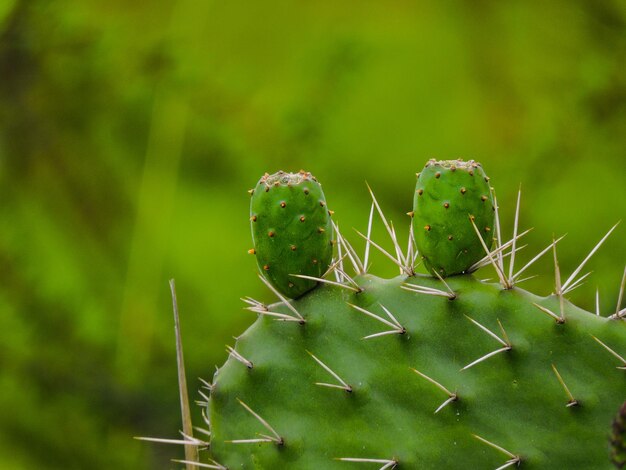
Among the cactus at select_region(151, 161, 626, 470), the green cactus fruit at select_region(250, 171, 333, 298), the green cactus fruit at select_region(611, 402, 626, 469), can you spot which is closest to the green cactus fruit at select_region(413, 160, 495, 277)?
the cactus at select_region(151, 161, 626, 470)

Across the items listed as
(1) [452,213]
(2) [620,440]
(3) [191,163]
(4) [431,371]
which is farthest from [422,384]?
(3) [191,163]

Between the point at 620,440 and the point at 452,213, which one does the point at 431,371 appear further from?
the point at 620,440

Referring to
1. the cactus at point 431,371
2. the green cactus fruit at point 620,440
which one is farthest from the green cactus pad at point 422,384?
the green cactus fruit at point 620,440

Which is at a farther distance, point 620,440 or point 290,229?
point 290,229

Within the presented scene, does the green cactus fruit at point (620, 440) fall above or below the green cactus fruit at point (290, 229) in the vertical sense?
above

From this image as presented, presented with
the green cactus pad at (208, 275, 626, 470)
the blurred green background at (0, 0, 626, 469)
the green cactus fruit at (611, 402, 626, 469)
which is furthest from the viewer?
the blurred green background at (0, 0, 626, 469)

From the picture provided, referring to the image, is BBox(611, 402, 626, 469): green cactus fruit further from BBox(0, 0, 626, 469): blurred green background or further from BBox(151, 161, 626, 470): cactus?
BBox(0, 0, 626, 469): blurred green background

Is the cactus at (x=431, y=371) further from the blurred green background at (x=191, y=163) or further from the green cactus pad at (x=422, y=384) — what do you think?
the blurred green background at (x=191, y=163)
